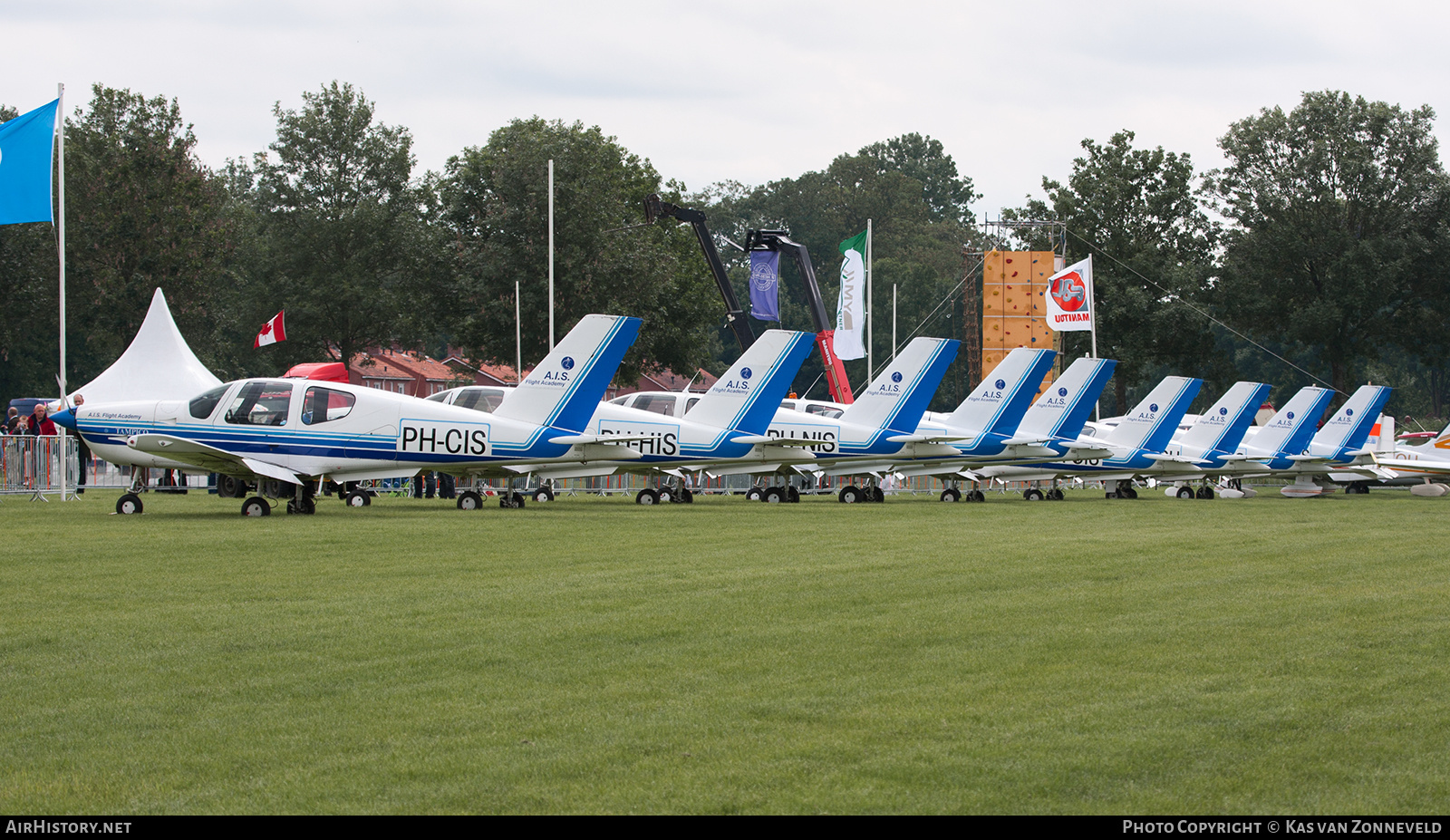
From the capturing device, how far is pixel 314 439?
1997 cm

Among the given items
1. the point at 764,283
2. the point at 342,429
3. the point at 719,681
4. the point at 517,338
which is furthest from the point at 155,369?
the point at 764,283

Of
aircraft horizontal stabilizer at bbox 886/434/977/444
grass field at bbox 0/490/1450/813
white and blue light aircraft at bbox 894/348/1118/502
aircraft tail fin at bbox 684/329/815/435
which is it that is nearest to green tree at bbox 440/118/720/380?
white and blue light aircraft at bbox 894/348/1118/502

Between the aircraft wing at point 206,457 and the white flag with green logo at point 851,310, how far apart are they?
76.3ft

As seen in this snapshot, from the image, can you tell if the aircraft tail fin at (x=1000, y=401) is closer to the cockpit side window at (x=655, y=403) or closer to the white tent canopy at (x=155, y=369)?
the cockpit side window at (x=655, y=403)

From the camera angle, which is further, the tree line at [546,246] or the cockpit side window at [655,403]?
the tree line at [546,246]

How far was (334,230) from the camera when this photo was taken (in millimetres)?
59000

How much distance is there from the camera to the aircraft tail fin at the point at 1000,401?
92.8ft

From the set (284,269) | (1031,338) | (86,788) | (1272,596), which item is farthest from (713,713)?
(284,269)

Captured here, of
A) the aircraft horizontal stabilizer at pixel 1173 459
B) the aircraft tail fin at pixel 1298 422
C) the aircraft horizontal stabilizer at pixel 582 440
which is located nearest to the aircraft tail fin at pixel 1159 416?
the aircraft horizontal stabilizer at pixel 1173 459

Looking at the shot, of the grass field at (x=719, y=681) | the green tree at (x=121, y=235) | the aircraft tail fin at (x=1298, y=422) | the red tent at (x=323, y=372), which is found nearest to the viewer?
the grass field at (x=719, y=681)

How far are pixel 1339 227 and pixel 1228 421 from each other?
25631mm

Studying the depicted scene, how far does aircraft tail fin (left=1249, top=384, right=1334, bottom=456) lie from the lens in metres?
37.0

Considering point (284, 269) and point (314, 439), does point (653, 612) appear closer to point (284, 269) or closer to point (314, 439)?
point (314, 439)
